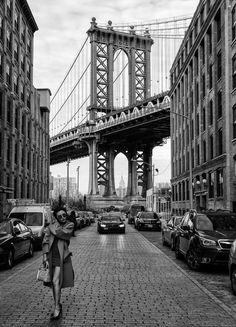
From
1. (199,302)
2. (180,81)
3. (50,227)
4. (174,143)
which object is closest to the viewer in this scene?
(50,227)

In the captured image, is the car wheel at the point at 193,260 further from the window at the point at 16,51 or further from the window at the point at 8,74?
the window at the point at 16,51

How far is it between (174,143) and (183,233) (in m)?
48.9

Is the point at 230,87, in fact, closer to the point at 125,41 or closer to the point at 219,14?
the point at 219,14

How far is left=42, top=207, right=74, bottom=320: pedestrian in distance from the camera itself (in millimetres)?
6891

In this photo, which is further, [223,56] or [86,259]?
[223,56]

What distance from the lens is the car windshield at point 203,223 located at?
1289cm

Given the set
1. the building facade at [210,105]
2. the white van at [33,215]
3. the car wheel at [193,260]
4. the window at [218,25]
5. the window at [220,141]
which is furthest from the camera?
the window at [218,25]

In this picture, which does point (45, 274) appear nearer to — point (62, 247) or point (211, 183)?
point (62, 247)

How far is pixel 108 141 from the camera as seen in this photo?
97.6m

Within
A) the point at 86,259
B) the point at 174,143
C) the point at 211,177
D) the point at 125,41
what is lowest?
the point at 86,259

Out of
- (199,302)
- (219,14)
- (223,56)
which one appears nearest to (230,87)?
(223,56)

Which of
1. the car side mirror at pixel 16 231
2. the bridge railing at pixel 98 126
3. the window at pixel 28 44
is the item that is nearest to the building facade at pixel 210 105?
the window at pixel 28 44

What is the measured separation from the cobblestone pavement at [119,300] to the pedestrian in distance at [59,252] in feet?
1.67

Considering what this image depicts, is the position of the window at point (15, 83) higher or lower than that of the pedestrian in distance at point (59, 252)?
higher
